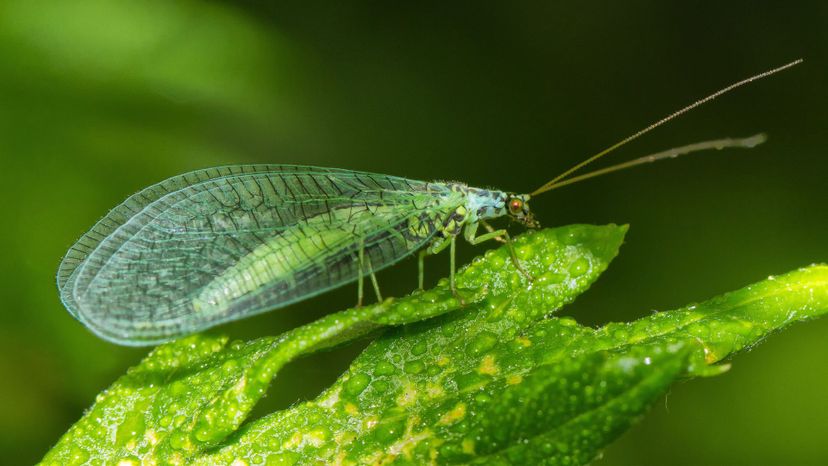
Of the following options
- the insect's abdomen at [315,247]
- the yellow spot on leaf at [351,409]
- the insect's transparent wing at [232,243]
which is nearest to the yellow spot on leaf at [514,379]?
the yellow spot on leaf at [351,409]

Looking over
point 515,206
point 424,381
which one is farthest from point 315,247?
point 424,381

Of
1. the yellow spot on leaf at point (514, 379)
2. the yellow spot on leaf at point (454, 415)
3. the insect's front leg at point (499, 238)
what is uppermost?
the insect's front leg at point (499, 238)

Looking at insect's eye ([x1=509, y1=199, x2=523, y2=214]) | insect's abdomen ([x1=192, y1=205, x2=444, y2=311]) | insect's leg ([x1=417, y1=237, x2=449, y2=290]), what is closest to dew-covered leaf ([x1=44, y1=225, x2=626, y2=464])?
insect's abdomen ([x1=192, y1=205, x2=444, y2=311])

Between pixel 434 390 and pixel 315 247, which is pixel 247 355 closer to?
pixel 434 390

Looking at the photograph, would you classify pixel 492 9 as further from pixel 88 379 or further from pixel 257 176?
pixel 88 379

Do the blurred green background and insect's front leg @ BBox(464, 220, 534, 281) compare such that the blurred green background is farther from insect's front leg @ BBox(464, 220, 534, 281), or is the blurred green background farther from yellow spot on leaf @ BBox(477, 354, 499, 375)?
yellow spot on leaf @ BBox(477, 354, 499, 375)

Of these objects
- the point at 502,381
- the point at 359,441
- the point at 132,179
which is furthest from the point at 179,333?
the point at 132,179

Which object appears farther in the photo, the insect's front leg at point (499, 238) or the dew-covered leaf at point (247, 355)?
the insect's front leg at point (499, 238)

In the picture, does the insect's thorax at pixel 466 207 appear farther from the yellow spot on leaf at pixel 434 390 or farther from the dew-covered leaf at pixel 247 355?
the yellow spot on leaf at pixel 434 390

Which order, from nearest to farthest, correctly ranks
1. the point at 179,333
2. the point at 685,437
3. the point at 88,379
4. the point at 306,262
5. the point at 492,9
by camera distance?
1. the point at 179,333
2. the point at 306,262
3. the point at 88,379
4. the point at 685,437
5. the point at 492,9
